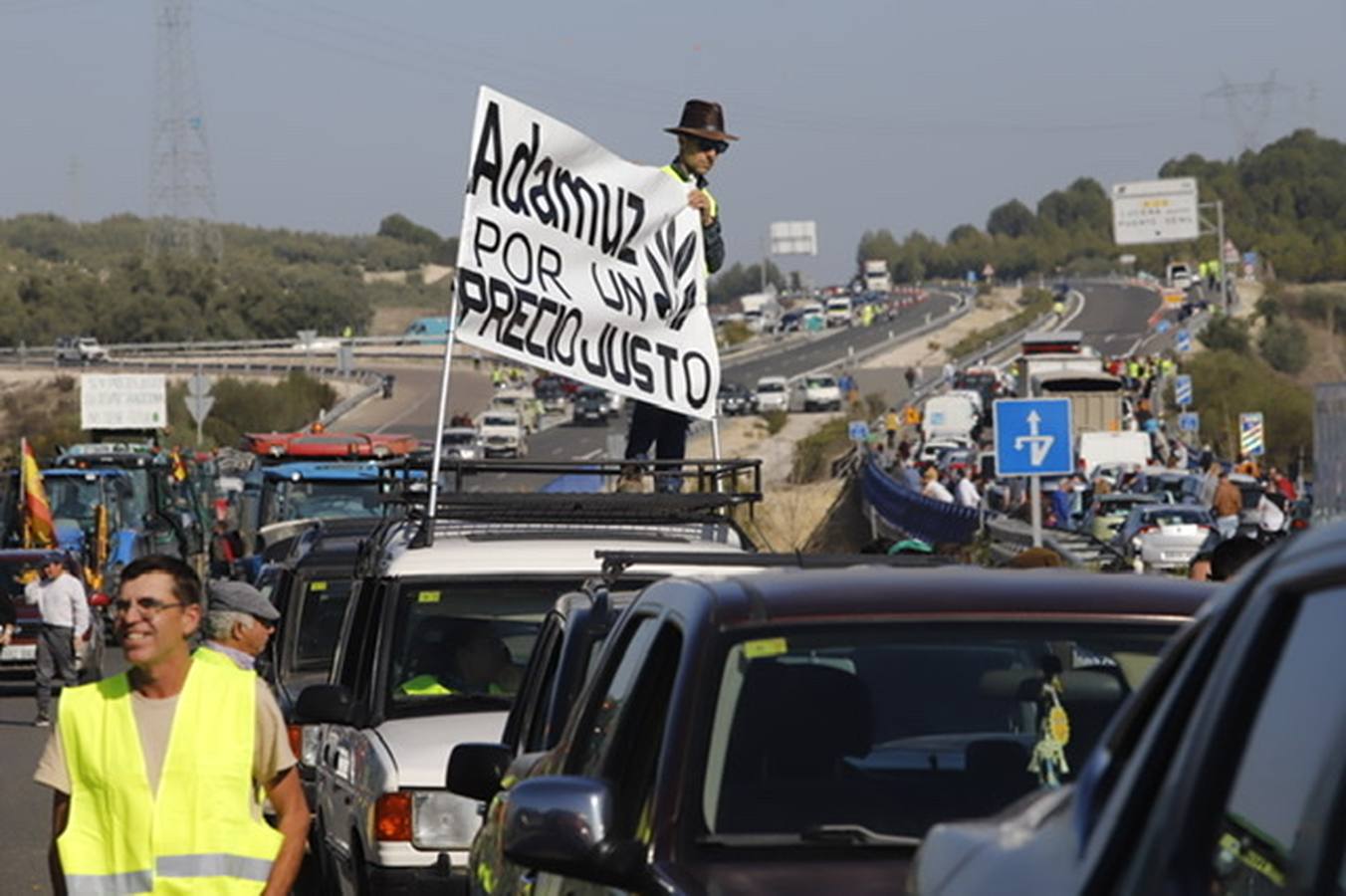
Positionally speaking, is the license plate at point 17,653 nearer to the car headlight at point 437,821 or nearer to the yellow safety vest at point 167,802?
the car headlight at point 437,821

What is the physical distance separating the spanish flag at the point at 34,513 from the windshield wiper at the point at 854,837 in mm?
31023

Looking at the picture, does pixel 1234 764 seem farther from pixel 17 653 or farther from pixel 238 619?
pixel 17 653

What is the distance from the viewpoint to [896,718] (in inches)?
209

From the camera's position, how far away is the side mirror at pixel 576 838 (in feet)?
16.1

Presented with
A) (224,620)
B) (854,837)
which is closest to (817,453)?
(224,620)

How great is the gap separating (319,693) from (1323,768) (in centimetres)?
703

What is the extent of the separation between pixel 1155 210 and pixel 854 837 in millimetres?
132153

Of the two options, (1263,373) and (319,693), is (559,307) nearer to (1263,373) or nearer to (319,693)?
(319,693)

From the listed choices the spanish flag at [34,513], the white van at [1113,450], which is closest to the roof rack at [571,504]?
the spanish flag at [34,513]

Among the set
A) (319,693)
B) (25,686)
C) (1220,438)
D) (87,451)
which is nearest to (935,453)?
(1220,438)

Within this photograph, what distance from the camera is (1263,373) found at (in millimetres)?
114375

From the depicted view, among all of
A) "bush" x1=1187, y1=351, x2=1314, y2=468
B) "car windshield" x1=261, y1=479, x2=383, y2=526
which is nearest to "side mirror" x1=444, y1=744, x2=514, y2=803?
"car windshield" x1=261, y1=479, x2=383, y2=526

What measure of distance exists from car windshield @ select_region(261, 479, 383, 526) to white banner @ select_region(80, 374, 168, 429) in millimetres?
43695

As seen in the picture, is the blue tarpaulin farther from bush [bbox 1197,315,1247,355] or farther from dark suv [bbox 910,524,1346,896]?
bush [bbox 1197,315,1247,355]
